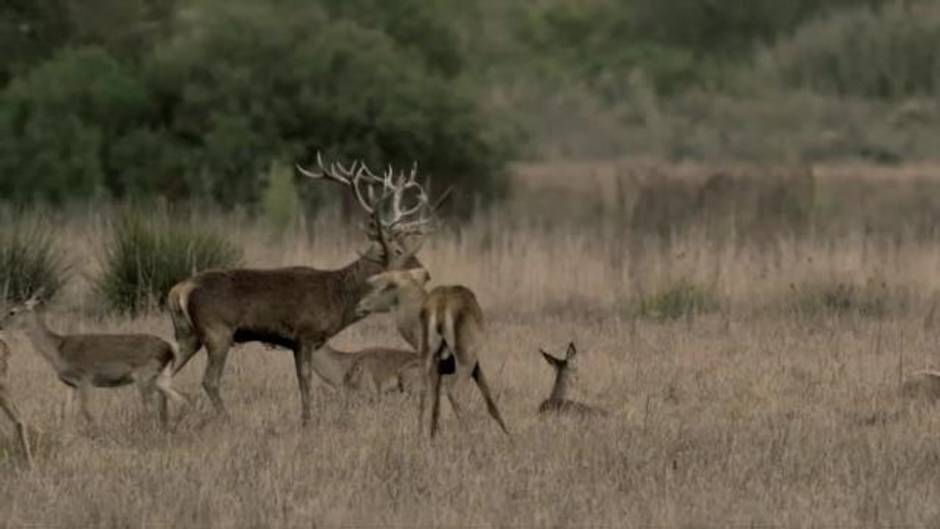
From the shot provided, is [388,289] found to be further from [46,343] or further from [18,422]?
[18,422]

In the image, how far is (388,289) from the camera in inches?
543

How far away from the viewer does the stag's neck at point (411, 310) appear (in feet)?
45.2

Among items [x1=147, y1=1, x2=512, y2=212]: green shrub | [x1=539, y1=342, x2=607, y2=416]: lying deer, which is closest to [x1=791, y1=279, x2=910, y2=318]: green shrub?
[x1=539, y1=342, x2=607, y2=416]: lying deer

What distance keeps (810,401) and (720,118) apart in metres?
31.7

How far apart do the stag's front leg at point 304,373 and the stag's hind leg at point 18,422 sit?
1905 mm

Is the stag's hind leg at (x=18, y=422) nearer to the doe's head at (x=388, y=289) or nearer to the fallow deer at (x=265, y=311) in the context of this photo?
the fallow deer at (x=265, y=311)

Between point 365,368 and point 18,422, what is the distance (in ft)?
11.7

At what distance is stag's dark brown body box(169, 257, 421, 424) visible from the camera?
552 inches

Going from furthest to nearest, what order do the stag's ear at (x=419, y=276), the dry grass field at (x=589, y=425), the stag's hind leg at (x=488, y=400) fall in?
1. the stag's ear at (x=419, y=276)
2. the stag's hind leg at (x=488, y=400)
3. the dry grass field at (x=589, y=425)

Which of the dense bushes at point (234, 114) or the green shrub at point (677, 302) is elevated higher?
the dense bushes at point (234, 114)

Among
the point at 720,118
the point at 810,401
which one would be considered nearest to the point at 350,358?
the point at 810,401

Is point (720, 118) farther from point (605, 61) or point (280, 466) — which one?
point (280, 466)

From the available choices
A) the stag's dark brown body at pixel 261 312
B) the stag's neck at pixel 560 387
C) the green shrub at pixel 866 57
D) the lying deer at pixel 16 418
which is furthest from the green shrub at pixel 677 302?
the green shrub at pixel 866 57

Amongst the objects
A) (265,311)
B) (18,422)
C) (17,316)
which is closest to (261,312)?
(265,311)
